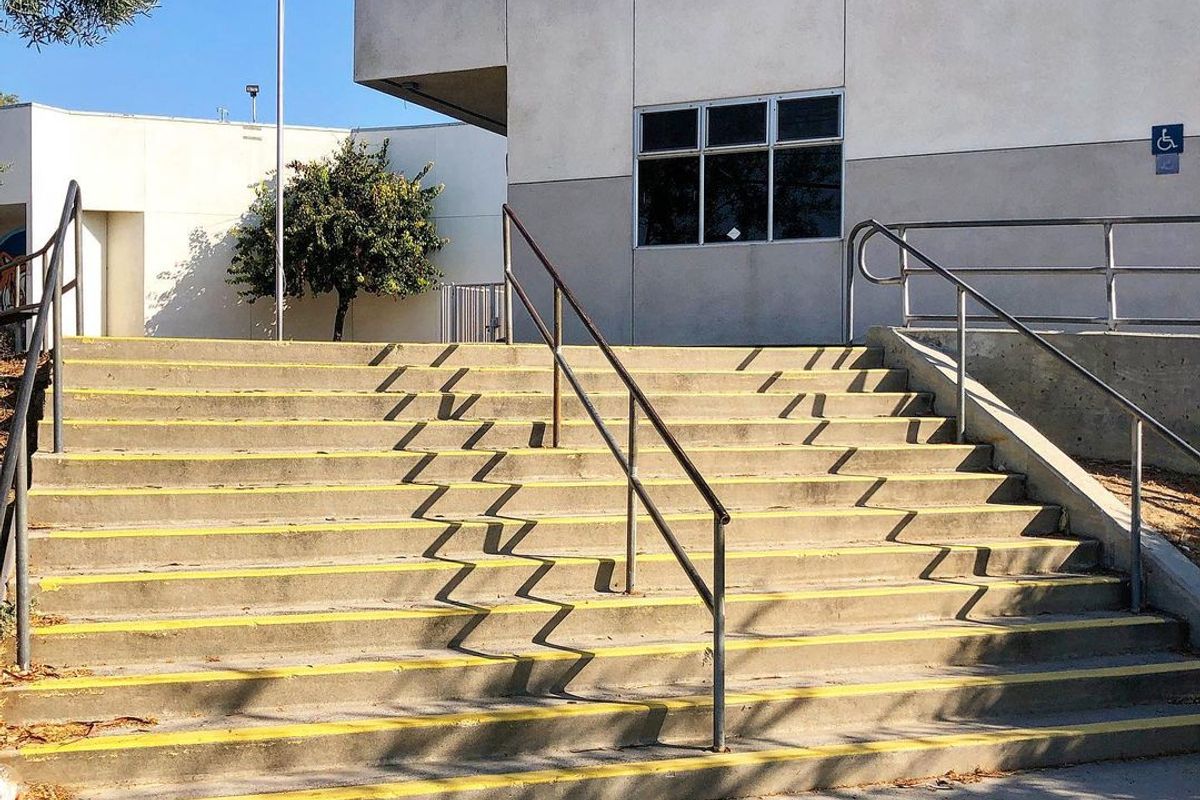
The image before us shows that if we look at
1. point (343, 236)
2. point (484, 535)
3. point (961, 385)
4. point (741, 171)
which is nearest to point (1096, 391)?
point (961, 385)

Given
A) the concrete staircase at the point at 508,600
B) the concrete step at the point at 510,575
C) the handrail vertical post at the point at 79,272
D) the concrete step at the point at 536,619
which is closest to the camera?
the concrete staircase at the point at 508,600

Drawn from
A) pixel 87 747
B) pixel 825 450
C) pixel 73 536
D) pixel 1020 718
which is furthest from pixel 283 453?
pixel 1020 718

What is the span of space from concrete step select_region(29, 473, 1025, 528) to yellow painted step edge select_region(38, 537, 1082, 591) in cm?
56

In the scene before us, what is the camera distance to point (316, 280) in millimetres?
29562

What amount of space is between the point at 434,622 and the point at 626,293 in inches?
333

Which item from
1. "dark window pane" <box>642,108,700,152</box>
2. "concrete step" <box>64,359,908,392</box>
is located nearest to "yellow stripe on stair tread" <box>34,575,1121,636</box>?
"concrete step" <box>64,359,908,392</box>

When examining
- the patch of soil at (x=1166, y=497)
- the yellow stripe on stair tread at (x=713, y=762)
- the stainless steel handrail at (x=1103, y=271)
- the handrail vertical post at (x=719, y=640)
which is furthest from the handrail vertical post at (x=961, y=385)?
the handrail vertical post at (x=719, y=640)

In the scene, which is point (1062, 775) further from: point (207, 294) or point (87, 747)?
point (207, 294)

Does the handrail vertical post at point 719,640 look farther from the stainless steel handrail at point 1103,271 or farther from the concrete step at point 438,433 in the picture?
the stainless steel handrail at point 1103,271

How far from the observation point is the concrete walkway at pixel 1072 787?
5.41 m

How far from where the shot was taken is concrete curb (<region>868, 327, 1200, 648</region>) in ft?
23.9

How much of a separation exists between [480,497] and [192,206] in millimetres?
24842

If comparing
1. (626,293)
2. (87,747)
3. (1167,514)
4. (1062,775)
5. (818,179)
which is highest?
(818,179)

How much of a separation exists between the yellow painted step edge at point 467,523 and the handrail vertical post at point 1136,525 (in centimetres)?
78
